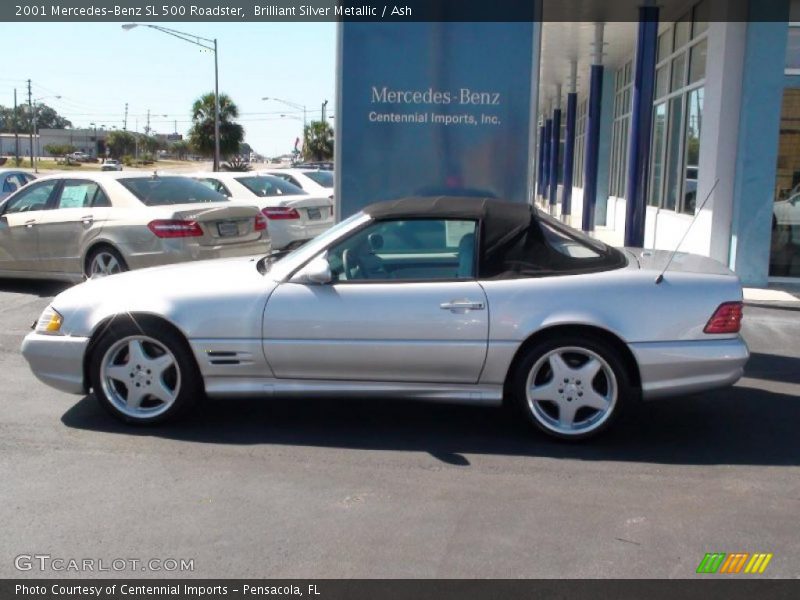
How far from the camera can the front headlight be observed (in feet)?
17.9

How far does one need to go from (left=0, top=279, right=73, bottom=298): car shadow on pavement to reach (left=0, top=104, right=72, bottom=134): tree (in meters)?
131

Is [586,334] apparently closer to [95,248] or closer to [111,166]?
[95,248]

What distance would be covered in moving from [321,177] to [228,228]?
860 centimetres

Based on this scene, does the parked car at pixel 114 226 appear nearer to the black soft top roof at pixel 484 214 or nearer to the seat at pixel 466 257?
the black soft top roof at pixel 484 214

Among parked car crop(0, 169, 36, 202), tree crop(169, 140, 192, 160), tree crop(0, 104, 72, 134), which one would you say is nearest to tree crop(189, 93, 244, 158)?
parked car crop(0, 169, 36, 202)

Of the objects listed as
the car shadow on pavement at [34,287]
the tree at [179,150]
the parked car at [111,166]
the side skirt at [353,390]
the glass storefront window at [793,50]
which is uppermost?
the tree at [179,150]

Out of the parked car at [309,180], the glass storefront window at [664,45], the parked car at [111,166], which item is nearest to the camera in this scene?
the glass storefront window at [664,45]

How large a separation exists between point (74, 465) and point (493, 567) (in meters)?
2.52

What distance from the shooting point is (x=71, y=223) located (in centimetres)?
1009

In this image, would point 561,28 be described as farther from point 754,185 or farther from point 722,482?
point 722,482

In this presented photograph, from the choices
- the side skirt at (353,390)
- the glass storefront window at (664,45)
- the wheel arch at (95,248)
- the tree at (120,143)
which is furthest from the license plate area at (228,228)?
the tree at (120,143)

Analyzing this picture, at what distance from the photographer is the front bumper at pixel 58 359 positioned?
17.6 ft

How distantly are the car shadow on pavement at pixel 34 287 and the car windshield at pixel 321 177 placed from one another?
7092mm

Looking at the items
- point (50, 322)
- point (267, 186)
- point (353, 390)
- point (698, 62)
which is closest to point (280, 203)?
point (267, 186)
